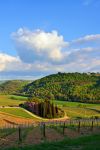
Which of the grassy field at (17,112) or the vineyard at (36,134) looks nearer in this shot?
the vineyard at (36,134)

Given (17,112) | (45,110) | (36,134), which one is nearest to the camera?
(36,134)

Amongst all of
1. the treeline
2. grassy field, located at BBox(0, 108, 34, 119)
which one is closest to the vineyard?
grassy field, located at BBox(0, 108, 34, 119)

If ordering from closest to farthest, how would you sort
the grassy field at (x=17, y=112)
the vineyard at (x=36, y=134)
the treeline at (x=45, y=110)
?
the vineyard at (x=36, y=134) < the grassy field at (x=17, y=112) < the treeline at (x=45, y=110)

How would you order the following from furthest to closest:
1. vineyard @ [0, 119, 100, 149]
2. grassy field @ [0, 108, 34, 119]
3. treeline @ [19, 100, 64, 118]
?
treeline @ [19, 100, 64, 118], grassy field @ [0, 108, 34, 119], vineyard @ [0, 119, 100, 149]

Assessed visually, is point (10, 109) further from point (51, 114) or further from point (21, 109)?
point (51, 114)

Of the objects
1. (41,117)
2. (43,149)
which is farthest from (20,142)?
(41,117)

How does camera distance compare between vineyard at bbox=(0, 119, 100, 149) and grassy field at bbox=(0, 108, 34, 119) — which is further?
grassy field at bbox=(0, 108, 34, 119)

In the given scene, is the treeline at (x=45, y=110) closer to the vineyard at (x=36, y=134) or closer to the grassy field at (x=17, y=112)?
the grassy field at (x=17, y=112)

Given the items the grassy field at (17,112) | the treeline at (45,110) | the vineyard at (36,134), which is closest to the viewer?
the vineyard at (36,134)

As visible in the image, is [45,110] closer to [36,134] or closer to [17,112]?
[17,112]

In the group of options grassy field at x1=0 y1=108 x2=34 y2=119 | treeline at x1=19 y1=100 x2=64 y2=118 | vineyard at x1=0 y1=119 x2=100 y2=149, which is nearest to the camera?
vineyard at x1=0 y1=119 x2=100 y2=149

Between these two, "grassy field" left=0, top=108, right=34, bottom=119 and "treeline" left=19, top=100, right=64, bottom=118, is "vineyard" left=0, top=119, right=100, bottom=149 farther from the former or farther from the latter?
"treeline" left=19, top=100, right=64, bottom=118

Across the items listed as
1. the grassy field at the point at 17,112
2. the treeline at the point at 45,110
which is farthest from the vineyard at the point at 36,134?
the treeline at the point at 45,110

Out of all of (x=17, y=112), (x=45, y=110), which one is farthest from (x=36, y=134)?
(x=45, y=110)
